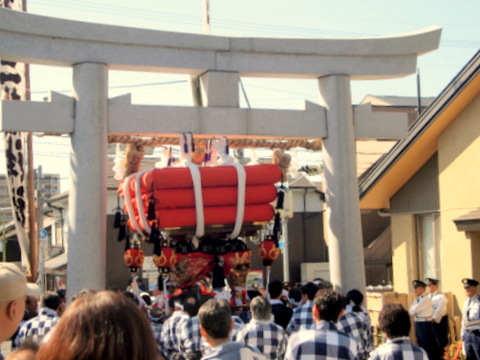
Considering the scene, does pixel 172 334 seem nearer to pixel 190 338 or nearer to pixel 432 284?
pixel 190 338

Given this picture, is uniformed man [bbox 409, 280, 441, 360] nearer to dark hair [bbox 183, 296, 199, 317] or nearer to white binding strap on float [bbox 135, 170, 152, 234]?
white binding strap on float [bbox 135, 170, 152, 234]

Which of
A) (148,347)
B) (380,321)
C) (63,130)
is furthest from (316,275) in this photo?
(148,347)

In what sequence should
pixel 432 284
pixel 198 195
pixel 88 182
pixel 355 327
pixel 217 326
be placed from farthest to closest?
pixel 432 284 < pixel 88 182 < pixel 198 195 < pixel 355 327 < pixel 217 326

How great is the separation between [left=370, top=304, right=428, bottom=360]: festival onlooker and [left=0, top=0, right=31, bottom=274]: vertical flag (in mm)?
6686

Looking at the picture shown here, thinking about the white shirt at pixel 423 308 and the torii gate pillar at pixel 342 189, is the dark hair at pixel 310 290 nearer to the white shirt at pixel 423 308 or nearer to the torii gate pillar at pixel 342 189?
the torii gate pillar at pixel 342 189

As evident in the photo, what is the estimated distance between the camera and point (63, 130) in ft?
29.9

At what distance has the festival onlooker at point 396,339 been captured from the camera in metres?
4.68

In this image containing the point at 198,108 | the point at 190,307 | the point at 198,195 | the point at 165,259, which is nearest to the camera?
the point at 190,307

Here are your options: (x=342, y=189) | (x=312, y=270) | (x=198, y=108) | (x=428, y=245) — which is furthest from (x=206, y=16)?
(x=312, y=270)

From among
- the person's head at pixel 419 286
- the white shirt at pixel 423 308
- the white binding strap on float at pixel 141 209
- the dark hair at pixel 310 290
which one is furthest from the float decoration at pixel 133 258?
the white shirt at pixel 423 308

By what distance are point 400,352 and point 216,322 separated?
121cm

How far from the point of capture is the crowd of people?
2.02m

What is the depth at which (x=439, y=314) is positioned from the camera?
11.8m

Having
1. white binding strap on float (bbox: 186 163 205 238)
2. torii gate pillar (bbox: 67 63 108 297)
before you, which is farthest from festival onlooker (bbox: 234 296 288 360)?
torii gate pillar (bbox: 67 63 108 297)
